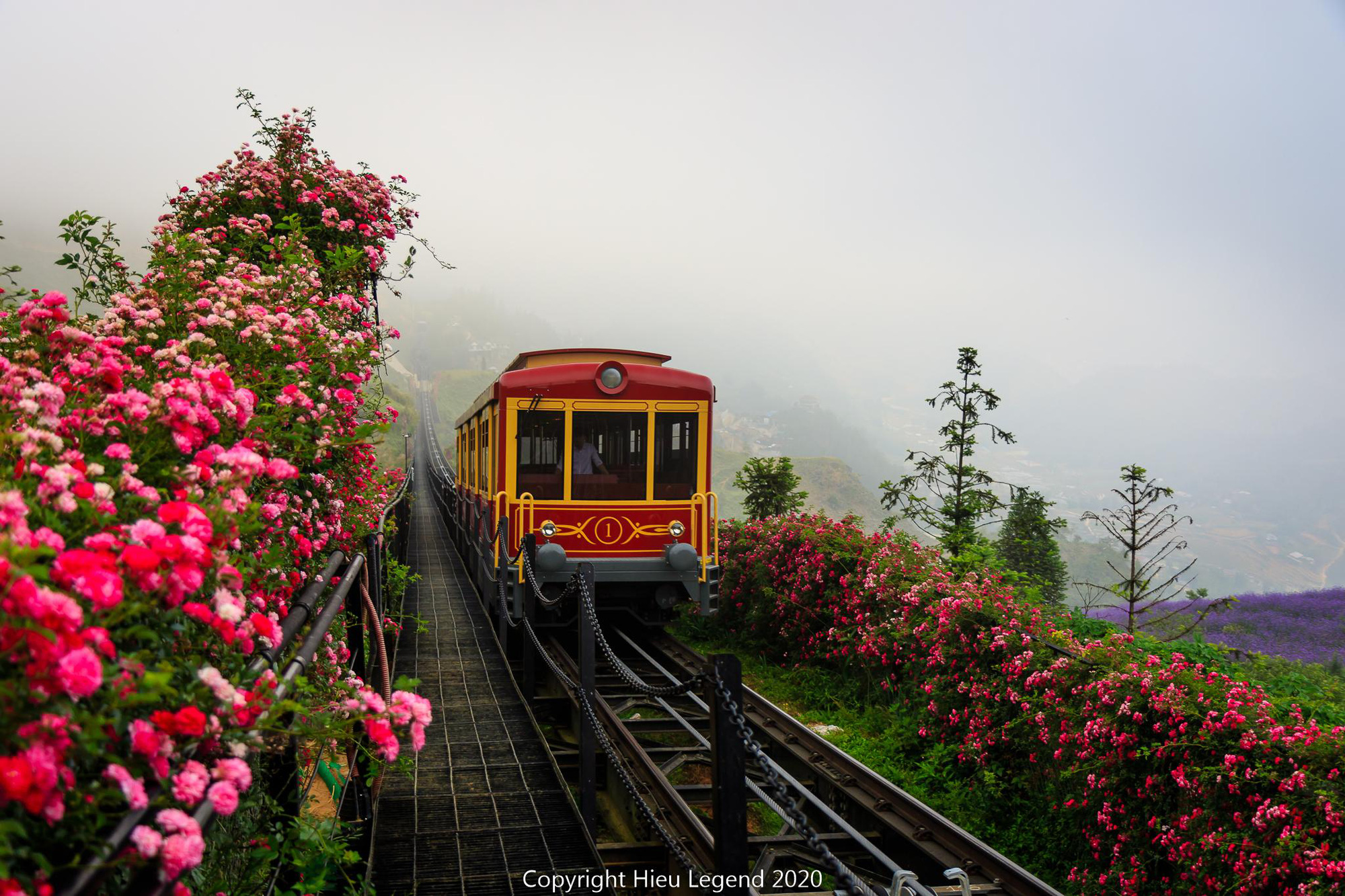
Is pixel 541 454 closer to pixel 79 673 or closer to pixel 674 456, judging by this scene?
pixel 674 456

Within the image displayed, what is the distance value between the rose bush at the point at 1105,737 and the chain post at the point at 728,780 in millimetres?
2497

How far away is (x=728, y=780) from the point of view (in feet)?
8.49

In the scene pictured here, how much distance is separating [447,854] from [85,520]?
321 centimetres

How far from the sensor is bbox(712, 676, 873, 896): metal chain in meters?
1.93

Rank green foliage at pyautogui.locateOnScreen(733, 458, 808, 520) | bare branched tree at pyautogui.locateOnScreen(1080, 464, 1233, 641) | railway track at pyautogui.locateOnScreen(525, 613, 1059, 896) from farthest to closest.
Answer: green foliage at pyautogui.locateOnScreen(733, 458, 808, 520), bare branched tree at pyautogui.locateOnScreen(1080, 464, 1233, 641), railway track at pyautogui.locateOnScreen(525, 613, 1059, 896)

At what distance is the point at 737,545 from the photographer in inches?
A: 446

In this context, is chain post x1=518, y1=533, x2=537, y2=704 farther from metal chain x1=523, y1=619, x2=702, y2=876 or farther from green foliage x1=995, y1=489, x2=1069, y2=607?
green foliage x1=995, y1=489, x2=1069, y2=607

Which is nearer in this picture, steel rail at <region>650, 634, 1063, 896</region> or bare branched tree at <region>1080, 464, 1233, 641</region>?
steel rail at <region>650, 634, 1063, 896</region>

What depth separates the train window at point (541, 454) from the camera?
892cm

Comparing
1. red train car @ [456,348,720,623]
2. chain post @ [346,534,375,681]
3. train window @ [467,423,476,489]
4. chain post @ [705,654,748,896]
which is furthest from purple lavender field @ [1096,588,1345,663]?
chain post @ [705,654,748,896]

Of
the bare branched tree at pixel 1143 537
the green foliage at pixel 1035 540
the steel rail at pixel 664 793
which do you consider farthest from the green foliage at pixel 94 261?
the green foliage at pixel 1035 540

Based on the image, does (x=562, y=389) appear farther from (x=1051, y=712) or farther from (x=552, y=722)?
(x=1051, y=712)

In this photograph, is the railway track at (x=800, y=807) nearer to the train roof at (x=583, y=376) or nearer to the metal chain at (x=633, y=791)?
the metal chain at (x=633, y=791)

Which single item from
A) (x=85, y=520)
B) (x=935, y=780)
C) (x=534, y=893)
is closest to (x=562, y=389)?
(x=935, y=780)
